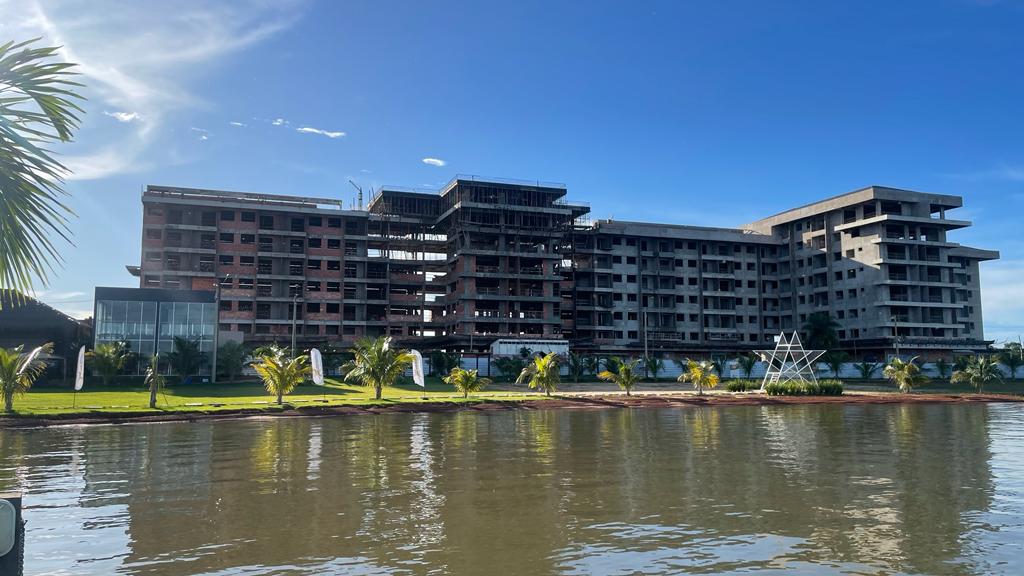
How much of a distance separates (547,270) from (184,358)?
5812cm

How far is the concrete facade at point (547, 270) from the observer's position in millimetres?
104062

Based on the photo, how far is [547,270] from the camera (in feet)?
366

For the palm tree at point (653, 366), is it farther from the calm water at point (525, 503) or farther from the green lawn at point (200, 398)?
the calm water at point (525, 503)

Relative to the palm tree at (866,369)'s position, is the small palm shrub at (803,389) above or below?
below

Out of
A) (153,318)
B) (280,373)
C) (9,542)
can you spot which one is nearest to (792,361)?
(280,373)

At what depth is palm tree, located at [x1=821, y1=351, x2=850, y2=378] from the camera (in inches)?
3703

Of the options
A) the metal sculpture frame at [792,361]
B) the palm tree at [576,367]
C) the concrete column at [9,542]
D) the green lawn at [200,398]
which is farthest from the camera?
the palm tree at [576,367]

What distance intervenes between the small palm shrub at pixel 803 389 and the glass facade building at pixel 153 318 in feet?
169

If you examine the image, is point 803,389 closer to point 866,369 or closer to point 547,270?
point 866,369

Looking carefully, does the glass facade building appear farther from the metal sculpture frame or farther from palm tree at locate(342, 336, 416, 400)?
the metal sculpture frame

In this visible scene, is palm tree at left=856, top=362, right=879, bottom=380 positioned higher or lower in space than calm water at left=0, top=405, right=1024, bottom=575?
higher

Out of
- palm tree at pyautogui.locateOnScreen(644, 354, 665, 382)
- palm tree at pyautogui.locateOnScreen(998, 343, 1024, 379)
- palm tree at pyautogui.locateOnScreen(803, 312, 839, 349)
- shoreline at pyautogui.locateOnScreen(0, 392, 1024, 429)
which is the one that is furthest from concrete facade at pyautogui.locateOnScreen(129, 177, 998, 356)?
shoreline at pyautogui.locateOnScreen(0, 392, 1024, 429)

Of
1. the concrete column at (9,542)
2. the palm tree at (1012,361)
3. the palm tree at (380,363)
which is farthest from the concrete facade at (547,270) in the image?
the concrete column at (9,542)

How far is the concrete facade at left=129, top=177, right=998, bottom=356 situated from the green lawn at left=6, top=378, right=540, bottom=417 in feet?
120
